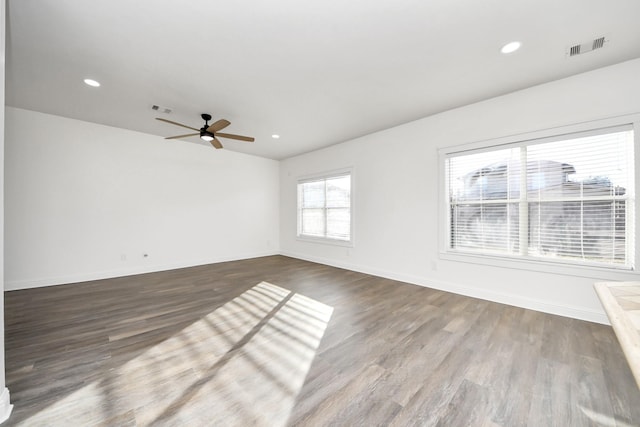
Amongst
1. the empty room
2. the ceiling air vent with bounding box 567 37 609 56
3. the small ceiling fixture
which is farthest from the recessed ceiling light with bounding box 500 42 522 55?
the small ceiling fixture

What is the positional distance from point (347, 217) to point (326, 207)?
2.32 feet

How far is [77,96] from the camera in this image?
10.7 feet

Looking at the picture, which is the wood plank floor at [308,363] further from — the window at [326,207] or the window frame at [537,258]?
the window at [326,207]

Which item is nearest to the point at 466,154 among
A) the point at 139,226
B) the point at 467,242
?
the point at 467,242

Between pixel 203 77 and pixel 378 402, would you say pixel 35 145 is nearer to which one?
pixel 203 77

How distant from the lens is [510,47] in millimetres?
2273

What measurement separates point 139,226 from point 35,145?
1.85 meters

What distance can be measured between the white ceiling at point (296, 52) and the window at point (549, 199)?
0.81 m

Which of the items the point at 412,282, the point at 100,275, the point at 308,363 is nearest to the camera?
the point at 308,363

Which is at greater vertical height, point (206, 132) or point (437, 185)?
point (206, 132)

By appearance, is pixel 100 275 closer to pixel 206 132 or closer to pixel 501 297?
pixel 206 132

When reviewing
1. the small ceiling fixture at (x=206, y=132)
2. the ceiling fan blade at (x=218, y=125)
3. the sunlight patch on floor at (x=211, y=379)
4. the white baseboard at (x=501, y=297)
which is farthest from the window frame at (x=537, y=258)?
the small ceiling fixture at (x=206, y=132)

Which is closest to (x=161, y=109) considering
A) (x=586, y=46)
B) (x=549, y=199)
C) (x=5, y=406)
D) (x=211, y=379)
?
(x=5, y=406)

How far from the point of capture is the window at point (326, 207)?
531 cm
